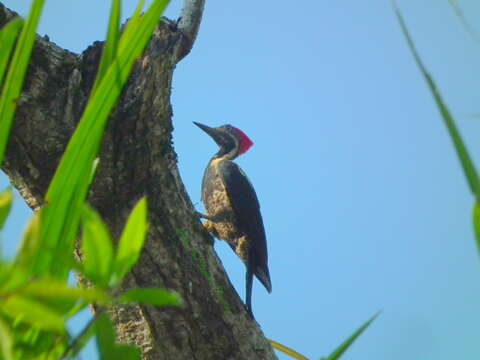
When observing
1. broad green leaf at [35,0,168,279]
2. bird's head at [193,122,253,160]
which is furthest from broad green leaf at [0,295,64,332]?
bird's head at [193,122,253,160]

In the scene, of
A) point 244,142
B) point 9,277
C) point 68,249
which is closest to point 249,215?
point 244,142

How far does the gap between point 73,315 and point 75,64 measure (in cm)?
175

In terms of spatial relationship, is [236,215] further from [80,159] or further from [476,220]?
[476,220]

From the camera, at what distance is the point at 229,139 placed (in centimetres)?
564

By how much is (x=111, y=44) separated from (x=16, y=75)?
0.08 m

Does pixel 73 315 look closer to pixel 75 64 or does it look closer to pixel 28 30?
pixel 28 30

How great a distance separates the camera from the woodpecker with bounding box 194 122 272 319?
4.32 m

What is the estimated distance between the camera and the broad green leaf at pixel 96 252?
1.31 ft

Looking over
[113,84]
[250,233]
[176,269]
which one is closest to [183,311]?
[176,269]

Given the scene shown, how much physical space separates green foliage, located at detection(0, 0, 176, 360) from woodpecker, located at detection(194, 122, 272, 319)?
343 cm

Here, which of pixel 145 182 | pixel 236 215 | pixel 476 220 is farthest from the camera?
pixel 236 215

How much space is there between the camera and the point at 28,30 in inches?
23.9

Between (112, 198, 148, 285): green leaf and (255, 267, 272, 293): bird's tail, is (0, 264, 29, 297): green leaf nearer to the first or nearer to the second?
(112, 198, 148, 285): green leaf

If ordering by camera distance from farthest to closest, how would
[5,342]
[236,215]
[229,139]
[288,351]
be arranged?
[229,139], [236,215], [288,351], [5,342]
